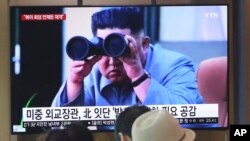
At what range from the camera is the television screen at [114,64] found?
3.25 m

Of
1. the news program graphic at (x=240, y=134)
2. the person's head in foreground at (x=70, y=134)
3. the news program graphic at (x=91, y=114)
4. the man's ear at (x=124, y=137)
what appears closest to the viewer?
the person's head in foreground at (x=70, y=134)

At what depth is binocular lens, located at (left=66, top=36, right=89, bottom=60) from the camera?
10.7ft

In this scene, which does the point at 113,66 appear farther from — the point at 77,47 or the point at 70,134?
the point at 70,134

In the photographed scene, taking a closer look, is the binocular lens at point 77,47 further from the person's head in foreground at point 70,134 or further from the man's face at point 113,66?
the person's head in foreground at point 70,134

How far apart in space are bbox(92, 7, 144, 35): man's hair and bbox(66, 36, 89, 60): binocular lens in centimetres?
10

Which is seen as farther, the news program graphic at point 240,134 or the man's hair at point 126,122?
the news program graphic at point 240,134

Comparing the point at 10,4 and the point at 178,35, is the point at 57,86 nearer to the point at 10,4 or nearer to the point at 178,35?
the point at 10,4

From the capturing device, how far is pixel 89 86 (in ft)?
10.8

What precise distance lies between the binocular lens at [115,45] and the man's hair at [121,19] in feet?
0.23

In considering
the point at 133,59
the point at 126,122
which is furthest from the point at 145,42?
the point at 126,122

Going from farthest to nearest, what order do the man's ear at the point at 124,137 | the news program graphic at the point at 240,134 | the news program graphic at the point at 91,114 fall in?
the news program graphic at the point at 91,114 → the news program graphic at the point at 240,134 → the man's ear at the point at 124,137

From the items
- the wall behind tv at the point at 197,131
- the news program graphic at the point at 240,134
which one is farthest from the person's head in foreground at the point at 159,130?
the wall behind tv at the point at 197,131

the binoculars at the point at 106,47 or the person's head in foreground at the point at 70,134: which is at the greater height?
Result: the binoculars at the point at 106,47

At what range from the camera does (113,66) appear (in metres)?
3.27
